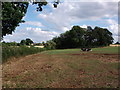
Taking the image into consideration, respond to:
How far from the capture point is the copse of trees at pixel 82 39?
87062mm

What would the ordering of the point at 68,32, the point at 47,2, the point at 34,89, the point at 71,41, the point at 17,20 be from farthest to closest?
the point at 68,32
the point at 71,41
the point at 17,20
the point at 47,2
the point at 34,89

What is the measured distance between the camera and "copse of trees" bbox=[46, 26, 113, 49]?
87.1m

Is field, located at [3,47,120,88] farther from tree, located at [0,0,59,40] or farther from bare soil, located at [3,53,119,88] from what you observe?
tree, located at [0,0,59,40]

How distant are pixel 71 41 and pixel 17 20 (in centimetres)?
6842

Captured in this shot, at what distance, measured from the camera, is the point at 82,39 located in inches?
3501

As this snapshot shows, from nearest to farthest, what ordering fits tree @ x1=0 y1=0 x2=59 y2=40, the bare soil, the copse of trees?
the bare soil
tree @ x1=0 y1=0 x2=59 y2=40
the copse of trees

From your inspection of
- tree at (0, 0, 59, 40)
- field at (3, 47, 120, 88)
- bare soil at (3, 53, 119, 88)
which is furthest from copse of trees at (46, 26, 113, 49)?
bare soil at (3, 53, 119, 88)

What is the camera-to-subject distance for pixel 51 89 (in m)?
5.75

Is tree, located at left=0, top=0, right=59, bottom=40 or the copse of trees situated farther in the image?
the copse of trees

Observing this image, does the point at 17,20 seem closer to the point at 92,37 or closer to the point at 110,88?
the point at 110,88

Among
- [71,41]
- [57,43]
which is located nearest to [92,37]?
[71,41]

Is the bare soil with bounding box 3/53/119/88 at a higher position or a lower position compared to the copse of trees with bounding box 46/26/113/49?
lower

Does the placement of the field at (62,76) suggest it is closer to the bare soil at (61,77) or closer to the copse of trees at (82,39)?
the bare soil at (61,77)

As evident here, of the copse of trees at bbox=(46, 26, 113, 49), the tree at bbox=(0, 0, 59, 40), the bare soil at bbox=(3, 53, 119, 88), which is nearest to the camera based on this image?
the bare soil at bbox=(3, 53, 119, 88)
